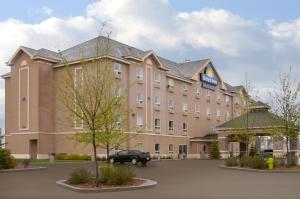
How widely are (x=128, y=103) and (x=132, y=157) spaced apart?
12.3 m

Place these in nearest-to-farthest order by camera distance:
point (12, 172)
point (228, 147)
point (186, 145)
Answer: point (12, 172) → point (228, 147) → point (186, 145)

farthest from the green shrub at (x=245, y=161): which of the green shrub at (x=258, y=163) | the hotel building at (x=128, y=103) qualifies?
the hotel building at (x=128, y=103)

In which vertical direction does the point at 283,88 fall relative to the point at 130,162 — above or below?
above

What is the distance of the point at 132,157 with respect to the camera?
4125cm

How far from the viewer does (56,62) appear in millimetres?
53719

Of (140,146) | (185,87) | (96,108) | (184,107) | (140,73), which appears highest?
(140,73)

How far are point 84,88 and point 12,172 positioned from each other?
11.4m

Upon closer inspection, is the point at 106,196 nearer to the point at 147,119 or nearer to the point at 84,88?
the point at 84,88

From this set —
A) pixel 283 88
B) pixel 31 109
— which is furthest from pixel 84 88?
pixel 31 109

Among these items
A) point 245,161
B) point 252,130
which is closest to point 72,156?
point 252,130

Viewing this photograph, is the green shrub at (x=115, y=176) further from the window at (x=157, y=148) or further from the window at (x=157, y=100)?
the window at (x=157, y=100)

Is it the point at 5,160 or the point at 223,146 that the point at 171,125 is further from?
the point at 5,160

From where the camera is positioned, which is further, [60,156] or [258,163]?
[60,156]

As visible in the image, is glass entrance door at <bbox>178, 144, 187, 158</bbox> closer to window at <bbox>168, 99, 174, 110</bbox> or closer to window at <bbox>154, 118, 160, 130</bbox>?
window at <bbox>168, 99, 174, 110</bbox>
